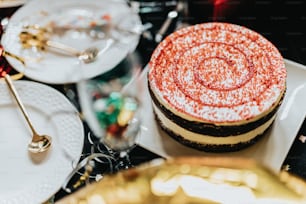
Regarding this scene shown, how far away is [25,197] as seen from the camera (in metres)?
0.90

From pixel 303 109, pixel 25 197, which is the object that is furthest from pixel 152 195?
pixel 303 109

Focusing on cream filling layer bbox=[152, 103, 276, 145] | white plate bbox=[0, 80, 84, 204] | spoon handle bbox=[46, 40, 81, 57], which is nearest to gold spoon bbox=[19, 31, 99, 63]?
spoon handle bbox=[46, 40, 81, 57]

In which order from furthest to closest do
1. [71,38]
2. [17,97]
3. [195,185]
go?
[71,38], [17,97], [195,185]

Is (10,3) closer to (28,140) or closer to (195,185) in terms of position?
(28,140)

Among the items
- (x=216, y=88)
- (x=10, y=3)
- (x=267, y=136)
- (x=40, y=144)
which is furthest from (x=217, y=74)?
(x=10, y=3)

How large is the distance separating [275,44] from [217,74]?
0.78 feet

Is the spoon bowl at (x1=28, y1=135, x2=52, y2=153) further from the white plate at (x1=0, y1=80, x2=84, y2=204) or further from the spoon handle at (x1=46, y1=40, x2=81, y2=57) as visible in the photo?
the spoon handle at (x1=46, y1=40, x2=81, y2=57)

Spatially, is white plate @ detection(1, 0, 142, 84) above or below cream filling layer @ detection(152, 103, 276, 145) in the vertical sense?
above

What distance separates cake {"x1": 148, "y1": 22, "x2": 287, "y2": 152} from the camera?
0.91m

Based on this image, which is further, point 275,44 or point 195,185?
point 275,44

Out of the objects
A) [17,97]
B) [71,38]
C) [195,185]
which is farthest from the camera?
[71,38]

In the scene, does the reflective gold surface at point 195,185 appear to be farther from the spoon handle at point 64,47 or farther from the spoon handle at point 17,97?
the spoon handle at point 64,47

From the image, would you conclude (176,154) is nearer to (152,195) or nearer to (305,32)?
(152,195)

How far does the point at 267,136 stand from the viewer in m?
0.97
